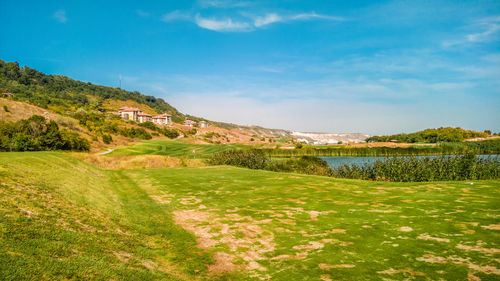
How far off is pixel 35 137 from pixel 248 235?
45.4 metres

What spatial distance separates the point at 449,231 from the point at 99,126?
75.0 metres

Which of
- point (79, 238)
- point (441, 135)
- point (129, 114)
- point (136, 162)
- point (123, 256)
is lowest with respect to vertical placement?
point (136, 162)

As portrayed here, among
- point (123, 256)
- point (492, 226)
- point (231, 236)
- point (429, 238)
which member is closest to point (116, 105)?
point (231, 236)

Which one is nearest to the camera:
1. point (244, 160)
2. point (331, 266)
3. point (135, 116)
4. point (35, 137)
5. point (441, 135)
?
point (331, 266)

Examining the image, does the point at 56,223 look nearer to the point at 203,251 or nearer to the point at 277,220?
the point at 203,251

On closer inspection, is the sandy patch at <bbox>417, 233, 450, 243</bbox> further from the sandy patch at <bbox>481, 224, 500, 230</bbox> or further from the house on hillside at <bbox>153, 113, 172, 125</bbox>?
the house on hillside at <bbox>153, 113, 172, 125</bbox>

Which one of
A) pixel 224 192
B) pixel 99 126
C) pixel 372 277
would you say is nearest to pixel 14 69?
pixel 99 126

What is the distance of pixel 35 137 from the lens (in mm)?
39562

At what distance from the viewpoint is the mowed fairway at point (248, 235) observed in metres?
4.36

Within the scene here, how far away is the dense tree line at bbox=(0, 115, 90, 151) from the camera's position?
32.6 metres

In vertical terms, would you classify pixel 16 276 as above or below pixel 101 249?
above

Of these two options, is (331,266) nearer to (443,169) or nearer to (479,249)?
(479,249)

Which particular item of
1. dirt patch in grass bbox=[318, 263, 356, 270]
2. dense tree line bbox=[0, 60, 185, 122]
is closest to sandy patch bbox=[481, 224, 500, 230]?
dirt patch in grass bbox=[318, 263, 356, 270]

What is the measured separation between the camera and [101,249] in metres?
5.07
